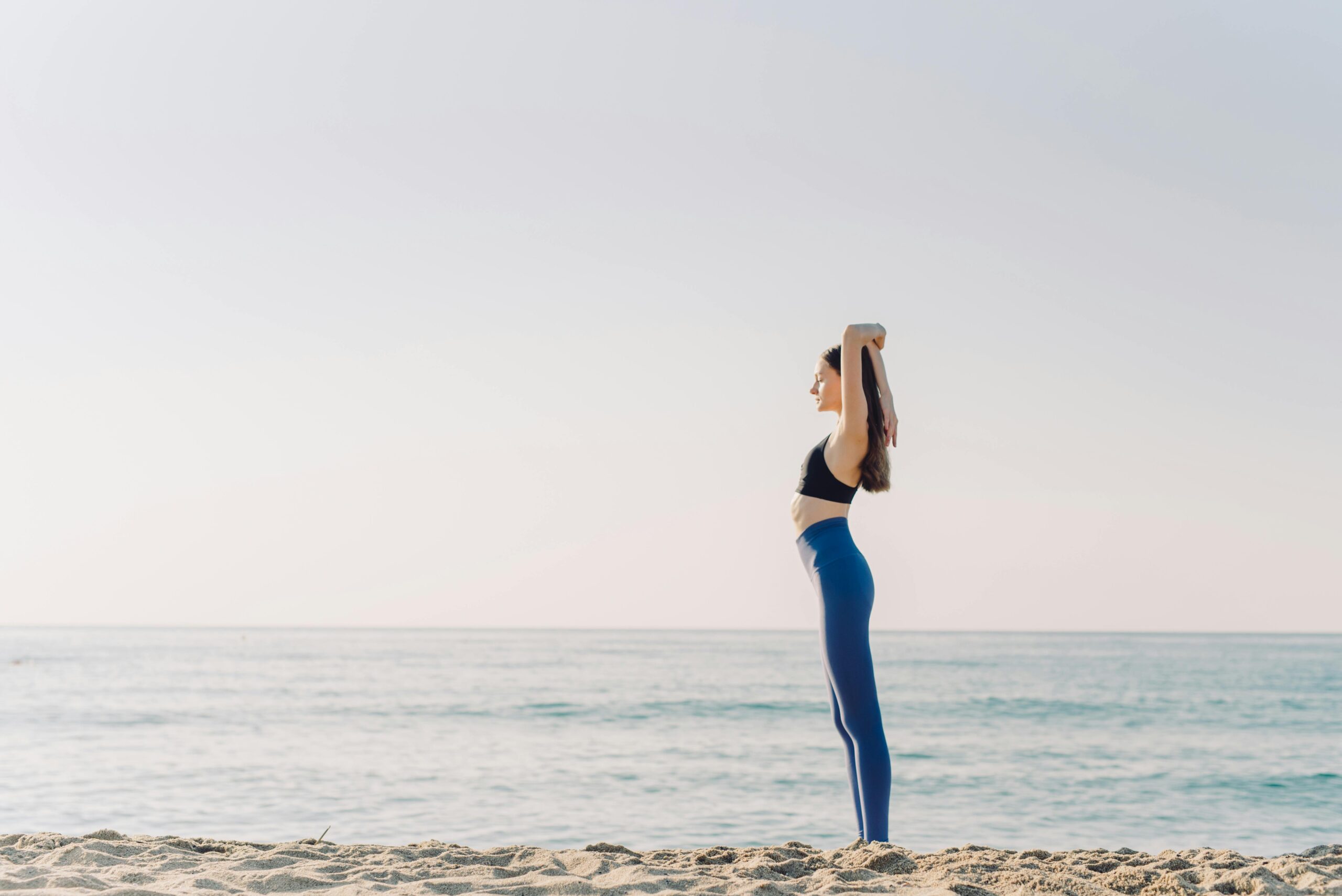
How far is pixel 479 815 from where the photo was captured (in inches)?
295

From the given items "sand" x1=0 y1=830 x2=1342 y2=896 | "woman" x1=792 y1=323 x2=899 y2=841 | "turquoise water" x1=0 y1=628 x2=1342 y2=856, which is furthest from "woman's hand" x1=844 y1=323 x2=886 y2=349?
"turquoise water" x1=0 y1=628 x2=1342 y2=856

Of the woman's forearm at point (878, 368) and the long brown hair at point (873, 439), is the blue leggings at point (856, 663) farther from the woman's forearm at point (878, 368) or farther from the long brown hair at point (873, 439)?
the woman's forearm at point (878, 368)

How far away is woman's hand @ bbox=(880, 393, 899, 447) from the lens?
149 inches

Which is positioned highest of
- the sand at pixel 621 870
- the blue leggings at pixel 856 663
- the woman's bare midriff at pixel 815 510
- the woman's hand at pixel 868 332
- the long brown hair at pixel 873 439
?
the woman's hand at pixel 868 332

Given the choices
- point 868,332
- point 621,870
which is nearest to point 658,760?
point 621,870

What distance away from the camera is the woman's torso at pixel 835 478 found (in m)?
3.78

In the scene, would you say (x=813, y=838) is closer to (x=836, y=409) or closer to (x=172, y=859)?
(x=836, y=409)

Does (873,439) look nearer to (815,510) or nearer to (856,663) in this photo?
(815,510)

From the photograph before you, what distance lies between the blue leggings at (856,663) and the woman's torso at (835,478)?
10 centimetres

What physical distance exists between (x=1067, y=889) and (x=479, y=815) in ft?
18.3

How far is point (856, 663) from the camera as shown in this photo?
3.69 m

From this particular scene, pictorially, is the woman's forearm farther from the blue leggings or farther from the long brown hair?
the blue leggings

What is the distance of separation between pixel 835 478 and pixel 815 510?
0.53 ft

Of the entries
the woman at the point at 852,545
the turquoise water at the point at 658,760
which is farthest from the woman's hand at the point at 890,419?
the turquoise water at the point at 658,760
